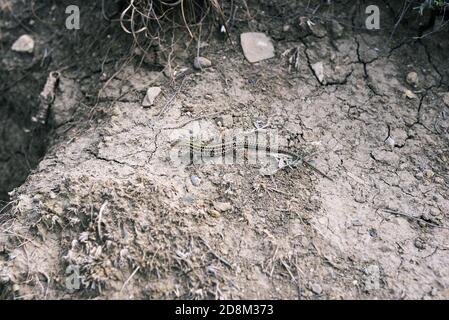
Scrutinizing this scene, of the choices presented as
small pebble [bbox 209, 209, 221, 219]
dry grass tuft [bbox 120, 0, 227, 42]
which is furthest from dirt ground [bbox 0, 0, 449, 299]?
dry grass tuft [bbox 120, 0, 227, 42]

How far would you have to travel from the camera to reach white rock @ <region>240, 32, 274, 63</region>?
3.90 m

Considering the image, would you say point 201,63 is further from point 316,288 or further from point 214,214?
point 316,288

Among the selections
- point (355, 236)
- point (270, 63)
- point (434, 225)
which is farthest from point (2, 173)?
point (434, 225)

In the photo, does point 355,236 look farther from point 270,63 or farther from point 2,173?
point 2,173

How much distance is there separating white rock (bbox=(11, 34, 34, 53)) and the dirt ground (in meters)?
0.06

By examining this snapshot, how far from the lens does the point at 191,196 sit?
10.4 feet

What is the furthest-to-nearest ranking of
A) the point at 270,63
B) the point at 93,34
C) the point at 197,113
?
1. the point at 93,34
2. the point at 270,63
3. the point at 197,113

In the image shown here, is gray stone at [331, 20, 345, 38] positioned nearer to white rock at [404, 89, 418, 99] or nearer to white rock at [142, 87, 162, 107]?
white rock at [404, 89, 418, 99]

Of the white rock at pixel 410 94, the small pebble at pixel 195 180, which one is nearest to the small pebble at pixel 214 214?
the small pebble at pixel 195 180

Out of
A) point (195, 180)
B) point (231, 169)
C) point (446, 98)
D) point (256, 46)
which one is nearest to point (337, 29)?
point (256, 46)

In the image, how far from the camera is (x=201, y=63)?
384cm

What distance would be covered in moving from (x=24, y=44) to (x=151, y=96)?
151 cm

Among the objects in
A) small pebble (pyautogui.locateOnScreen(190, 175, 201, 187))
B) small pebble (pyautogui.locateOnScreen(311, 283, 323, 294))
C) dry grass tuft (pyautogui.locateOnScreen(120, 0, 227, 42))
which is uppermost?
dry grass tuft (pyautogui.locateOnScreen(120, 0, 227, 42))

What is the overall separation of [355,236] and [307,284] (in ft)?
1.46
